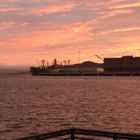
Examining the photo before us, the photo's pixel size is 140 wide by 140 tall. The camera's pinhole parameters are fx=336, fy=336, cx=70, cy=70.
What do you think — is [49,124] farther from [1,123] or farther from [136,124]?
[136,124]

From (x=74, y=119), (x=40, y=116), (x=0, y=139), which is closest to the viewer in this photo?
(x=0, y=139)

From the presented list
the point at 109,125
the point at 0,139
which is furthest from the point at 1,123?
the point at 109,125

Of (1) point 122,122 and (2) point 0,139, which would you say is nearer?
(2) point 0,139

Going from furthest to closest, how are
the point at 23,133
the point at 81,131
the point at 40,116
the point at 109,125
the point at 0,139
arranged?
the point at 40,116, the point at 109,125, the point at 23,133, the point at 0,139, the point at 81,131

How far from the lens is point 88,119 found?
1320 inches

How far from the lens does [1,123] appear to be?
101 ft

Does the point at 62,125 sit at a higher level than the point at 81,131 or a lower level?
lower

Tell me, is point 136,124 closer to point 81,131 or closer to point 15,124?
point 15,124

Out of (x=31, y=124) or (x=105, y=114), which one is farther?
(x=105, y=114)

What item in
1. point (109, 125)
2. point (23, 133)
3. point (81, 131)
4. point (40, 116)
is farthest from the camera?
point (40, 116)

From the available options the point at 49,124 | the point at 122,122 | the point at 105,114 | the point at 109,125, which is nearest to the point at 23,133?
the point at 49,124

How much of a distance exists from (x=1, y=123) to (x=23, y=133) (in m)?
5.41

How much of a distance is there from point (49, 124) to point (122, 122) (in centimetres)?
690

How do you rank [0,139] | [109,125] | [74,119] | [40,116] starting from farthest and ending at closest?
[40,116] → [74,119] → [109,125] → [0,139]
